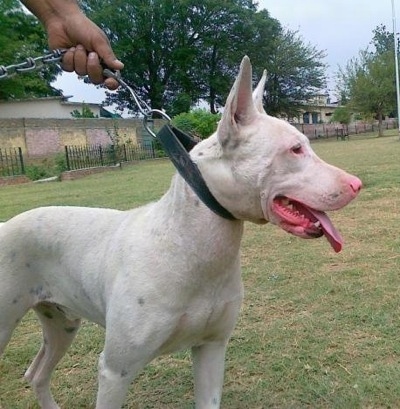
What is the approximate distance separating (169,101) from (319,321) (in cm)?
4988

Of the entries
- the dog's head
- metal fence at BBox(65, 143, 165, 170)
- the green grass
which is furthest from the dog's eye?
metal fence at BBox(65, 143, 165, 170)

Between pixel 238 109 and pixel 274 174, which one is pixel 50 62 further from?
pixel 274 174

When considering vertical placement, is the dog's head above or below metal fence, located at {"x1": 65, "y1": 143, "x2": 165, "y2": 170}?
above

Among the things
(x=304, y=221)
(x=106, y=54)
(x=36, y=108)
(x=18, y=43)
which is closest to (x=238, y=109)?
(x=304, y=221)

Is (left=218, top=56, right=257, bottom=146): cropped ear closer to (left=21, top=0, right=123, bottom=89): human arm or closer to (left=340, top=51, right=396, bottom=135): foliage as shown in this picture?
(left=21, top=0, right=123, bottom=89): human arm

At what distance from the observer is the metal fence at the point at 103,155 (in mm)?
26094

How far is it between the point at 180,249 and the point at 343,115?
53.7 metres

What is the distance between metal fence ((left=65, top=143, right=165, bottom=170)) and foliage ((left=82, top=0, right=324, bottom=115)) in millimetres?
17996

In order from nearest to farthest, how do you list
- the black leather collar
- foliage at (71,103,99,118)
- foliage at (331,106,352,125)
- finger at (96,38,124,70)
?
the black leather collar → finger at (96,38,124,70) → foliage at (71,103,99,118) → foliage at (331,106,352,125)

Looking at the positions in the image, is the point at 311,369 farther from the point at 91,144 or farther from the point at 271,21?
the point at 271,21

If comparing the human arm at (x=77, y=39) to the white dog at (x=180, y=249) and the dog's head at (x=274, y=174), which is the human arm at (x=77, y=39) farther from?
the dog's head at (x=274, y=174)

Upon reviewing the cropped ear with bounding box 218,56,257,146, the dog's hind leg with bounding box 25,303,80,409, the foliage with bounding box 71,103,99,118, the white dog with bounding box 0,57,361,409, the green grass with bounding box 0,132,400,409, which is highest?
the foliage with bounding box 71,103,99,118

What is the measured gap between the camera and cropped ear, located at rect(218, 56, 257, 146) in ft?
6.47

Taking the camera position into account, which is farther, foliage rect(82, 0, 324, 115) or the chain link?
foliage rect(82, 0, 324, 115)
